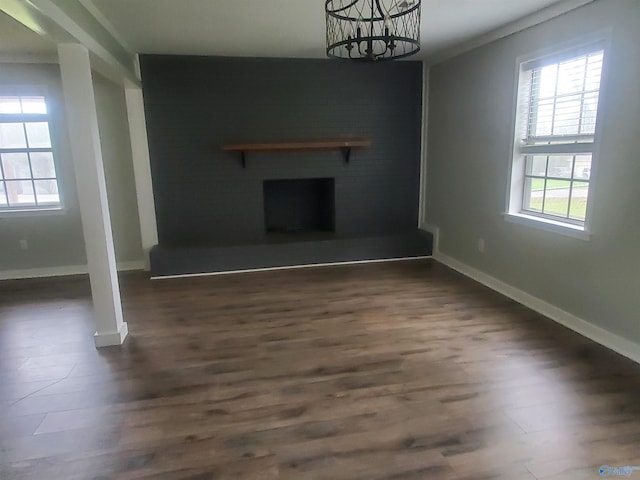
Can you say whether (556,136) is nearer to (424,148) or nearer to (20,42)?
(424,148)

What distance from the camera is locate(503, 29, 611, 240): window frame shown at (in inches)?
109

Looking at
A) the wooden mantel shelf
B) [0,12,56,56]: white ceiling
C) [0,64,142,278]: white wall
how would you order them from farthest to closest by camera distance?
the wooden mantel shelf → [0,64,142,278]: white wall → [0,12,56,56]: white ceiling

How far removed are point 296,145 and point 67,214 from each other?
2.71m

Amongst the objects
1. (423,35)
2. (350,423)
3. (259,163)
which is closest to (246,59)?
(259,163)

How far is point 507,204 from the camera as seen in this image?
3.76 metres

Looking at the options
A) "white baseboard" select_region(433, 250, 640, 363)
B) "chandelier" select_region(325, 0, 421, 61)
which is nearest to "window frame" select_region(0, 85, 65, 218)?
"chandelier" select_region(325, 0, 421, 61)

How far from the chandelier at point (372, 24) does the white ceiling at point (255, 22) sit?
187 mm

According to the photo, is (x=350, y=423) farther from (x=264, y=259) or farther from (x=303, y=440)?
(x=264, y=259)

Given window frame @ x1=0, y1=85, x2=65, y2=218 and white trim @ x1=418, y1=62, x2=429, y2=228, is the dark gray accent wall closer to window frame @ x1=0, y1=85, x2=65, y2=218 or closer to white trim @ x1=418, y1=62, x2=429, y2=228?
white trim @ x1=418, y1=62, x2=429, y2=228

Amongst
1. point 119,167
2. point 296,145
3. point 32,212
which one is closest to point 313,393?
point 296,145

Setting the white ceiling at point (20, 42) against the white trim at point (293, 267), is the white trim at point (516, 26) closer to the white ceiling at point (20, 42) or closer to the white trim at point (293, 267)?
the white trim at point (293, 267)

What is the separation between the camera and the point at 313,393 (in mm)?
2344

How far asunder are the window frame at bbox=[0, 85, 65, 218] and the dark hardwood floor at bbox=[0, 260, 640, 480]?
4.26 feet

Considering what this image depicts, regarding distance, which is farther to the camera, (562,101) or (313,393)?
(562,101)
